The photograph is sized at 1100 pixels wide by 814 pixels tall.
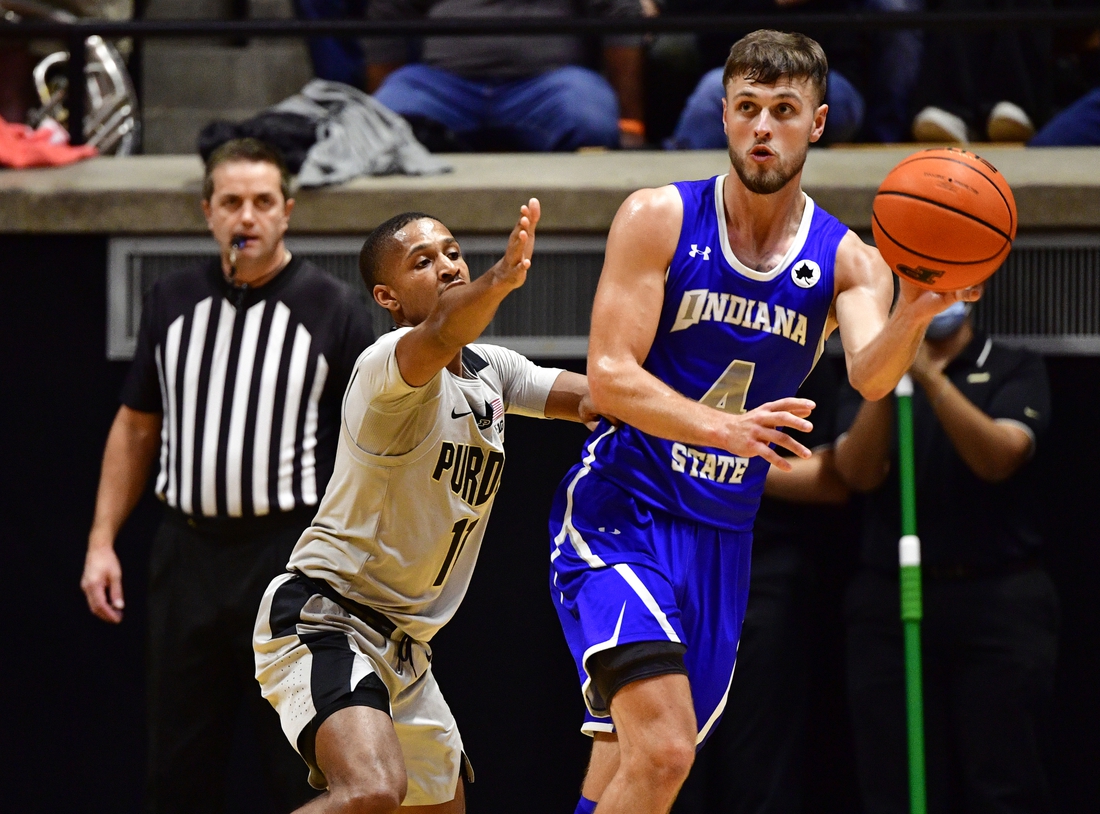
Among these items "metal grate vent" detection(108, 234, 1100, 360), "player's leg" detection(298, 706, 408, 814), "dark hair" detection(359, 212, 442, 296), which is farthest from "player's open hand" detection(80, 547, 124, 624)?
"dark hair" detection(359, 212, 442, 296)

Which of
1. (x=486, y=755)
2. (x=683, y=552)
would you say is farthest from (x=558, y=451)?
(x=683, y=552)

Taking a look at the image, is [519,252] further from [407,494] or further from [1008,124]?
[1008,124]

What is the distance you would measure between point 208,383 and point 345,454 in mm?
1292

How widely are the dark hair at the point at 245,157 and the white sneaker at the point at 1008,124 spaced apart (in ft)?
9.75

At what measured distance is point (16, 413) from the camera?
529 cm

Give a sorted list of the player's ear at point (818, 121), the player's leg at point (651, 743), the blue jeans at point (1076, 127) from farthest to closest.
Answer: the blue jeans at point (1076, 127)
the player's ear at point (818, 121)
the player's leg at point (651, 743)

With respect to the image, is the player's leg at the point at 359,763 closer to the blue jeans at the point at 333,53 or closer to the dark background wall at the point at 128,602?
the dark background wall at the point at 128,602

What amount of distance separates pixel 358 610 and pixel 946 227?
1608mm

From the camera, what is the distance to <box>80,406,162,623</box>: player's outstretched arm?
4398 mm

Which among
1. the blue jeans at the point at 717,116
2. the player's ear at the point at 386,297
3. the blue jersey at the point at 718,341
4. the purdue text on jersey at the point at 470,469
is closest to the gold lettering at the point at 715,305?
the blue jersey at the point at 718,341

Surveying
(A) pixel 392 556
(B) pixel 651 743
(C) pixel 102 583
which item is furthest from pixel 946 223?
(C) pixel 102 583

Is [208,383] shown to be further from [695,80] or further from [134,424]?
[695,80]

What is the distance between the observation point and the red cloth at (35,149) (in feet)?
17.8

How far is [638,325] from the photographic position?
126 inches
